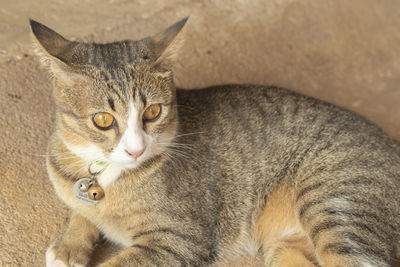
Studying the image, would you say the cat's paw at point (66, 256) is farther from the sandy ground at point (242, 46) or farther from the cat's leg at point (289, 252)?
the cat's leg at point (289, 252)

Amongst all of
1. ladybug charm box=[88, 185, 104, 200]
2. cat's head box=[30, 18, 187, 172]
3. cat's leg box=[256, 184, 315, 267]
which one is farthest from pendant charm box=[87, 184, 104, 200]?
cat's leg box=[256, 184, 315, 267]

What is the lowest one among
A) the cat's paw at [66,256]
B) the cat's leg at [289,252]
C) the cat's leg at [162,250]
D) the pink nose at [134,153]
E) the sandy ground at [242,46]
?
the cat's paw at [66,256]

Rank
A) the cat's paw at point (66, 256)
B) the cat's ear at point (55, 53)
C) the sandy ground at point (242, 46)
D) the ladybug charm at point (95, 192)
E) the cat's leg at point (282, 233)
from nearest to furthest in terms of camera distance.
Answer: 1. the cat's ear at point (55, 53)
2. the ladybug charm at point (95, 192)
3. the cat's paw at point (66, 256)
4. the cat's leg at point (282, 233)
5. the sandy ground at point (242, 46)

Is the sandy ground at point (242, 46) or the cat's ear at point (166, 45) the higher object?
the sandy ground at point (242, 46)

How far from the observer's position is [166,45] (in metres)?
2.77

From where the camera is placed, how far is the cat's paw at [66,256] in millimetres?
2951

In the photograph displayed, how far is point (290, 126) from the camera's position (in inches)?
128

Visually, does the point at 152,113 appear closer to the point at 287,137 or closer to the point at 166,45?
the point at 166,45

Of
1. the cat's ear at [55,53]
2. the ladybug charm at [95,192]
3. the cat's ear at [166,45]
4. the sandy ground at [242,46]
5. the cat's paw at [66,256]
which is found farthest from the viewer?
the sandy ground at [242,46]

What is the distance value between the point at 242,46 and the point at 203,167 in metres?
1.89

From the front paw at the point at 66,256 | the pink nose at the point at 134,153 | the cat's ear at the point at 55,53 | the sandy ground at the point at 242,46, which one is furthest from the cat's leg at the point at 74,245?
the cat's ear at the point at 55,53

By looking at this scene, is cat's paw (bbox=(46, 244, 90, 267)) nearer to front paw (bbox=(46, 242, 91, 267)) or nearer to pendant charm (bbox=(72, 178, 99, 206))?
front paw (bbox=(46, 242, 91, 267))

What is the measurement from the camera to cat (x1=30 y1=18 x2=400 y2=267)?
2.61 meters

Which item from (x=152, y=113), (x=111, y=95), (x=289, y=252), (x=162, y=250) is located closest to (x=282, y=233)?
(x=289, y=252)
